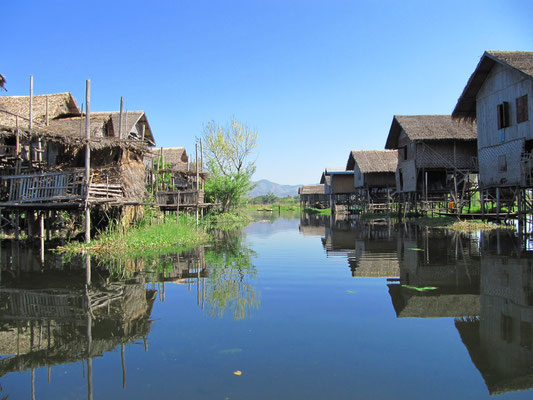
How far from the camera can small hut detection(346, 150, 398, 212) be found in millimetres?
32500

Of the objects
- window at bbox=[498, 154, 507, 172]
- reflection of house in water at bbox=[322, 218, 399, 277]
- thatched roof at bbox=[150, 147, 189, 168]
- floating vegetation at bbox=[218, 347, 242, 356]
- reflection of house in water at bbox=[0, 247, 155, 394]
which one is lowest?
floating vegetation at bbox=[218, 347, 242, 356]

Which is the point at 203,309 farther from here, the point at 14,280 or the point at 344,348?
the point at 14,280

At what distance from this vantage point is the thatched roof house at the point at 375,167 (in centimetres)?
3256

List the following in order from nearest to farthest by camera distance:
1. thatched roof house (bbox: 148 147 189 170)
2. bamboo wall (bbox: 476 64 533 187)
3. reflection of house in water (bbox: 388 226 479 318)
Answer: reflection of house in water (bbox: 388 226 479 318)
bamboo wall (bbox: 476 64 533 187)
thatched roof house (bbox: 148 147 189 170)

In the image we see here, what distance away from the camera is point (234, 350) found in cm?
417

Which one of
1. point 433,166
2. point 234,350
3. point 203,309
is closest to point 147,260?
point 203,309

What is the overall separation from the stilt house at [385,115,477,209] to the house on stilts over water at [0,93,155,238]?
53.5ft

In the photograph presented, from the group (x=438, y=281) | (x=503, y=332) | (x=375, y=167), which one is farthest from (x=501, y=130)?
(x=375, y=167)

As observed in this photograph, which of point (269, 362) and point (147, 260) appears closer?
point (269, 362)

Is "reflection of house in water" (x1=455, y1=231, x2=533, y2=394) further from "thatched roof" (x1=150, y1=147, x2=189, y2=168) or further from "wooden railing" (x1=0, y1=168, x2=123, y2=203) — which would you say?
"thatched roof" (x1=150, y1=147, x2=189, y2=168)

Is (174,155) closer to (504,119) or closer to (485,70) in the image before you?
(485,70)

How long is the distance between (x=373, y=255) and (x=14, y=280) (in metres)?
8.20

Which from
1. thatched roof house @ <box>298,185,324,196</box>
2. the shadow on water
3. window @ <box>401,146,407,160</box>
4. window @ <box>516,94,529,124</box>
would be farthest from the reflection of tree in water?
thatched roof house @ <box>298,185,324,196</box>

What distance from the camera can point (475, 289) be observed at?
6.38 metres
